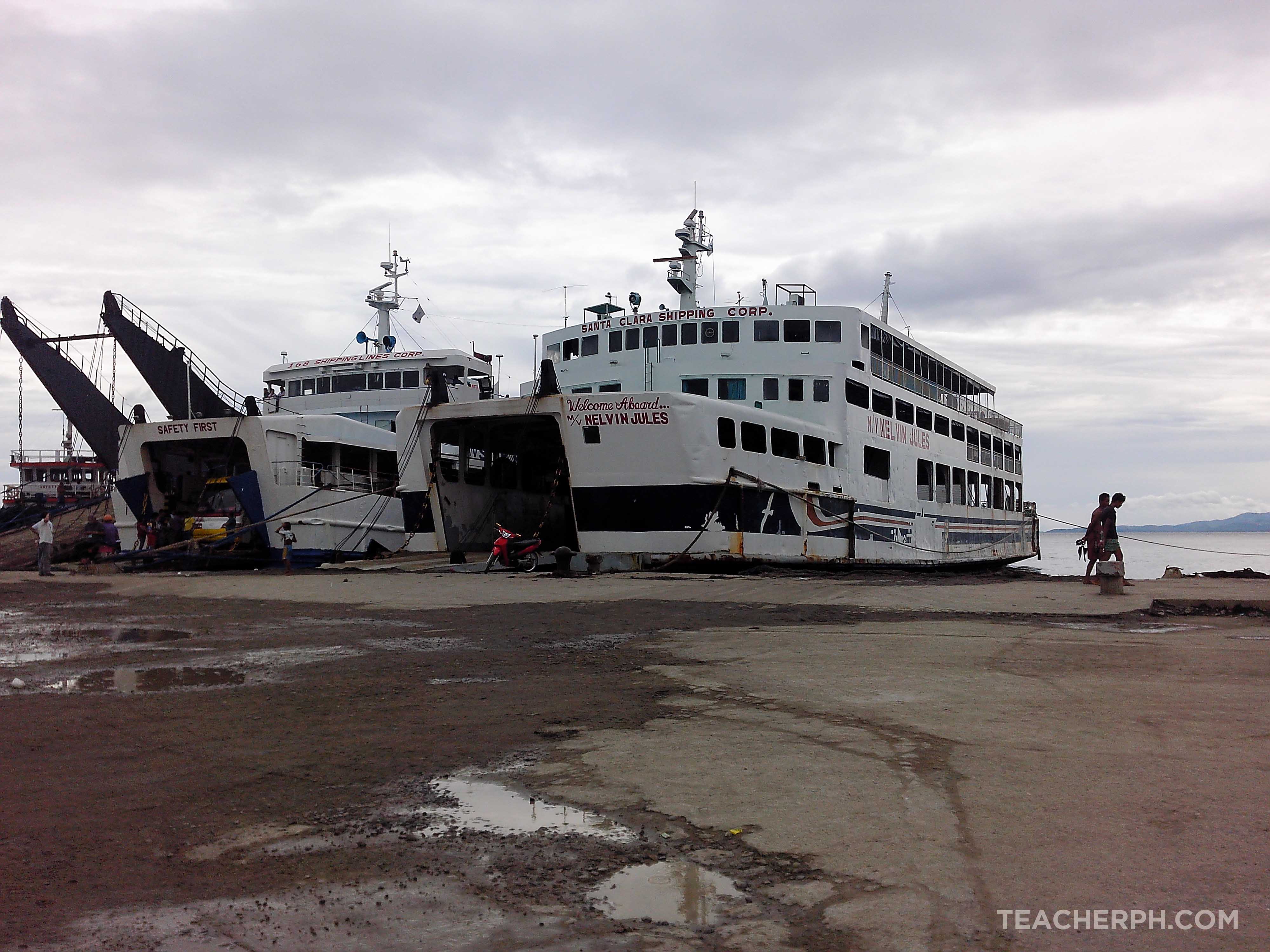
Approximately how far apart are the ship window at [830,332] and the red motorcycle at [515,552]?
9120mm

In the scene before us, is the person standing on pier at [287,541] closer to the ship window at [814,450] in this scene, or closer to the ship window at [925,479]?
the ship window at [814,450]

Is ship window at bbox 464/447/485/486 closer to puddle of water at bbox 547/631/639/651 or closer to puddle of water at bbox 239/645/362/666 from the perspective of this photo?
puddle of water at bbox 547/631/639/651

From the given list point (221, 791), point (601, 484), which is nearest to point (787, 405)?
point (601, 484)

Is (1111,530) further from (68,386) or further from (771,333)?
(68,386)

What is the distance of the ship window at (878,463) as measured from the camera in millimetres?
24484

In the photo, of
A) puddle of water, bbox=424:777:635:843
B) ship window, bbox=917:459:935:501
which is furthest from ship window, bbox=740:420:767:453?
puddle of water, bbox=424:777:635:843

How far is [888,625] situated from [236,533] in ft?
Answer: 52.6

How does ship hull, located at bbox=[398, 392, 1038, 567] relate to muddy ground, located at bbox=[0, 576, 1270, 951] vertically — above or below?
above

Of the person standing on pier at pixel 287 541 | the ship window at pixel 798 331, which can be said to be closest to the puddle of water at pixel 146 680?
the person standing on pier at pixel 287 541

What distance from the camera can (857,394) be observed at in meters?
23.8

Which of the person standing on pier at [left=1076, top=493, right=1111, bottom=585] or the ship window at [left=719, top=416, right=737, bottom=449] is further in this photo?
the ship window at [left=719, top=416, right=737, bottom=449]

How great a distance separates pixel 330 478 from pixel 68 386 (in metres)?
9.42

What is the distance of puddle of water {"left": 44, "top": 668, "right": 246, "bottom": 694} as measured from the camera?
19.5 ft

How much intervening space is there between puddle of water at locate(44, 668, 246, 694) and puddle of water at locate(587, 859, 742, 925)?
403 centimetres
